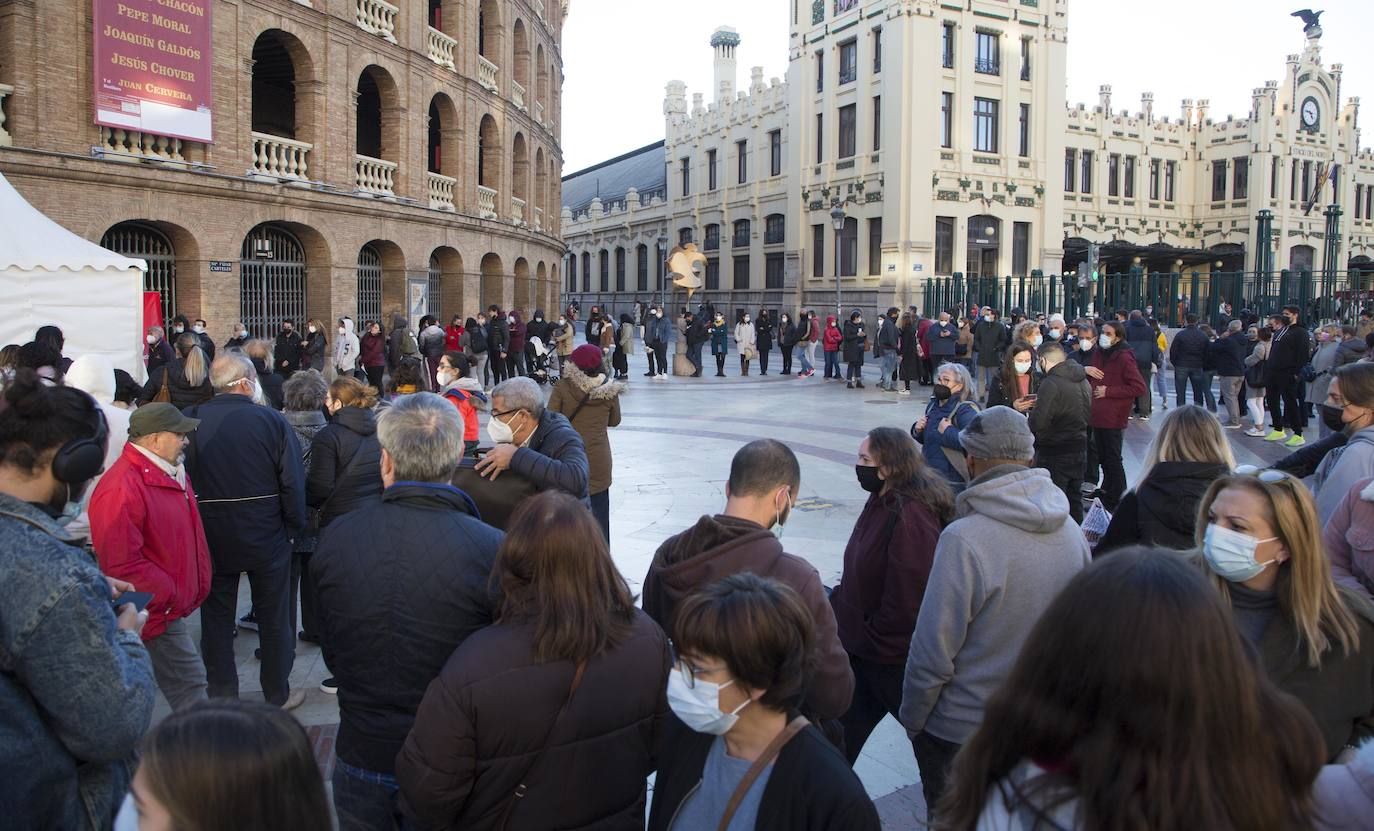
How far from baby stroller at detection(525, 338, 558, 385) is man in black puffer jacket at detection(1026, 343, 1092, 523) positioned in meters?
15.9

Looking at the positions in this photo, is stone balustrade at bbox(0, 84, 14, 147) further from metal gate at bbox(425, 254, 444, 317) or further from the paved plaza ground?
metal gate at bbox(425, 254, 444, 317)

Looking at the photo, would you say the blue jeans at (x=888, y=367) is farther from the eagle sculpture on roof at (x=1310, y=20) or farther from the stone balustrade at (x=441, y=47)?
the eagle sculpture on roof at (x=1310, y=20)

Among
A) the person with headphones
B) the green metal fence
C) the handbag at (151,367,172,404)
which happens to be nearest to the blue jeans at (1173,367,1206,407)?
the green metal fence

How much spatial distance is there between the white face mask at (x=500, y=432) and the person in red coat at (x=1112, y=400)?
6.52 meters

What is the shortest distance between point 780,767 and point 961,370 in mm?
5478

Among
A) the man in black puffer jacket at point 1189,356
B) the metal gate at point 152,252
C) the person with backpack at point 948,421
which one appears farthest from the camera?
the metal gate at point 152,252

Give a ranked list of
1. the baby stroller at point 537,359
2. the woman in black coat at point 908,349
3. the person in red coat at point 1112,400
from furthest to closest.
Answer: the baby stroller at point 537,359 < the woman in black coat at point 908,349 < the person in red coat at point 1112,400

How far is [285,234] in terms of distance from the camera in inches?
853

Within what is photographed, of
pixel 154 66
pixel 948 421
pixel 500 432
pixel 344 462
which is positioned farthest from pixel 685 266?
pixel 500 432

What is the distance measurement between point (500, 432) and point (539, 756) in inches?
109

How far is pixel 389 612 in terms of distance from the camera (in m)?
3.10

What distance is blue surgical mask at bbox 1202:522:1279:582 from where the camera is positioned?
2.97m

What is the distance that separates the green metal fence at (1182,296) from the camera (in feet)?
81.3

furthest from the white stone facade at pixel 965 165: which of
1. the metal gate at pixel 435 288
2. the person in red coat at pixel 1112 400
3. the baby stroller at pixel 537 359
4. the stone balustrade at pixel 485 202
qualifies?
the person in red coat at pixel 1112 400
